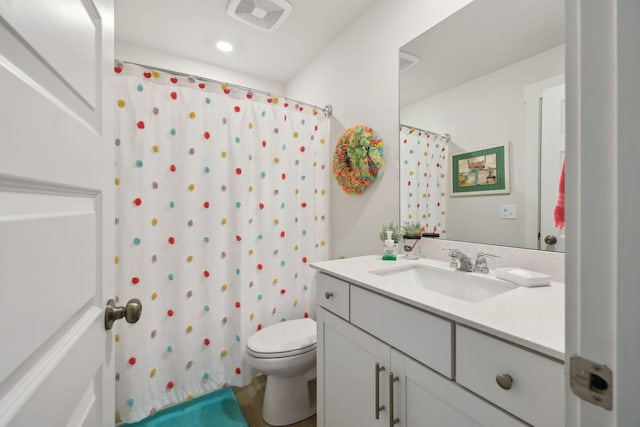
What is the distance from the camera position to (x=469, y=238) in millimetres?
1249

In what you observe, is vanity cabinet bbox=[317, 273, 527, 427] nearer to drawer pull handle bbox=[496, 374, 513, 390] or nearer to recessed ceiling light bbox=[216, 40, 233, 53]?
drawer pull handle bbox=[496, 374, 513, 390]

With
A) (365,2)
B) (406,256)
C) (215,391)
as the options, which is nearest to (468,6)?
(365,2)

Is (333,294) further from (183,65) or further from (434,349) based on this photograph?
(183,65)

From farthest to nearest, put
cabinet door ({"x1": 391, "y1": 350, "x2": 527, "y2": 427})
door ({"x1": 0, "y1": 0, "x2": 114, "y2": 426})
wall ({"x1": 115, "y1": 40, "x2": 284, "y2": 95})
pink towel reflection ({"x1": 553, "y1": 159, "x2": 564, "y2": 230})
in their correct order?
wall ({"x1": 115, "y1": 40, "x2": 284, "y2": 95})
pink towel reflection ({"x1": 553, "y1": 159, "x2": 564, "y2": 230})
cabinet door ({"x1": 391, "y1": 350, "x2": 527, "y2": 427})
door ({"x1": 0, "y1": 0, "x2": 114, "y2": 426})

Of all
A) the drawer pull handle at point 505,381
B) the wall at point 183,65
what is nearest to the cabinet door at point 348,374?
the drawer pull handle at point 505,381

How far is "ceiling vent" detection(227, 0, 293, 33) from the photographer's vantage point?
1.62m

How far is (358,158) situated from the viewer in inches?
67.2

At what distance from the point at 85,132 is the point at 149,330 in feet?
4.40

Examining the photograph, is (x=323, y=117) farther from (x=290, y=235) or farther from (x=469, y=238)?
(x=469, y=238)

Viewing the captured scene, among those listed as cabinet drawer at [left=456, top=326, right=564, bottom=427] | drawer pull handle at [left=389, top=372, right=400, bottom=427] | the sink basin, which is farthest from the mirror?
drawer pull handle at [left=389, top=372, right=400, bottom=427]

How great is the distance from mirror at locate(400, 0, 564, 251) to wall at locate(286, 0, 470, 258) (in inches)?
2.7

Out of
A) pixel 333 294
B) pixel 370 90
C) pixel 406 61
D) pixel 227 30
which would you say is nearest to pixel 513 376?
pixel 333 294

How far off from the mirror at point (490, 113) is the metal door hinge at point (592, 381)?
81 cm

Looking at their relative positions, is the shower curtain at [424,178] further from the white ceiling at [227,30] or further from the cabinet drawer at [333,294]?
the white ceiling at [227,30]
